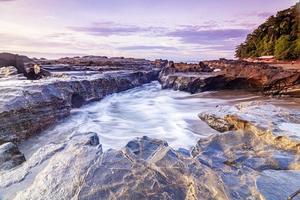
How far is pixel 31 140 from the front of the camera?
745cm

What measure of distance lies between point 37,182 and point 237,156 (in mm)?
2907

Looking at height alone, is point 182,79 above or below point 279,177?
below

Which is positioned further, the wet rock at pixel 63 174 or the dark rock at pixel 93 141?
the dark rock at pixel 93 141

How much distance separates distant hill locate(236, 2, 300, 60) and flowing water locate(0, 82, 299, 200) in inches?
648

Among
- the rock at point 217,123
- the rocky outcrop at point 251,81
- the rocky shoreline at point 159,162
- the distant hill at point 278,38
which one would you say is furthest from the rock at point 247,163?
the distant hill at point 278,38

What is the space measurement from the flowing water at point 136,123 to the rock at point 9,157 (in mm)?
676

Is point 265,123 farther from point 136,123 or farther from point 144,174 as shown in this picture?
point 136,123

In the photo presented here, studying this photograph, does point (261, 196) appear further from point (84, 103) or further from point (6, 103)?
point (84, 103)

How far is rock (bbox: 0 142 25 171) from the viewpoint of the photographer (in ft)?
14.4

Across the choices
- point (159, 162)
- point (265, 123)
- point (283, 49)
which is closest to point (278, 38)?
point (283, 49)

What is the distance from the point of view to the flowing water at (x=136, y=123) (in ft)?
25.2

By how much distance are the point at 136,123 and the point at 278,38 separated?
3018 cm

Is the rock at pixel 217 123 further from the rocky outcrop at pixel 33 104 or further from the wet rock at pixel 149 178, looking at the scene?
the rocky outcrop at pixel 33 104

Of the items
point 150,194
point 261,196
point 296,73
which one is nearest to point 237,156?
point 261,196
